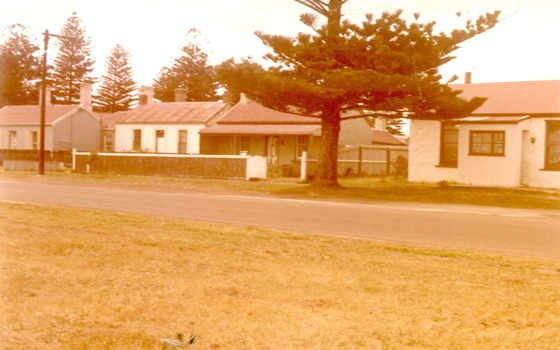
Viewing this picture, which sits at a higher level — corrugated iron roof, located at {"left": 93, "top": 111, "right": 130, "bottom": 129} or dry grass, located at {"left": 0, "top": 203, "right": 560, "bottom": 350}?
corrugated iron roof, located at {"left": 93, "top": 111, "right": 130, "bottom": 129}

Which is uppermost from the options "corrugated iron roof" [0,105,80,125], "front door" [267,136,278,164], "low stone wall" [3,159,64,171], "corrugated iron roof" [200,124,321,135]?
"corrugated iron roof" [0,105,80,125]

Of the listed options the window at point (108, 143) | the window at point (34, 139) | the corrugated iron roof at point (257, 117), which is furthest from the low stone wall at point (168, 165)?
the window at point (108, 143)

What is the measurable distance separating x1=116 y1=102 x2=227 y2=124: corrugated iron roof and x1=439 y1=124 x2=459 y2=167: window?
18160 millimetres

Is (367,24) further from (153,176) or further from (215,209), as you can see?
(153,176)

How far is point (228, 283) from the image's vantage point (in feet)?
23.7

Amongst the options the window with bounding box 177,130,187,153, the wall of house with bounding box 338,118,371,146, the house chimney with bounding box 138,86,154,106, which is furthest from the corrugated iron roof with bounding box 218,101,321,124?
the house chimney with bounding box 138,86,154,106

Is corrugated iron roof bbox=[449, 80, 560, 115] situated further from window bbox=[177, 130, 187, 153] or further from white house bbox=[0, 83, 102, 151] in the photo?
white house bbox=[0, 83, 102, 151]

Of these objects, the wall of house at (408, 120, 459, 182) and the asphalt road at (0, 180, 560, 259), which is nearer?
the asphalt road at (0, 180, 560, 259)

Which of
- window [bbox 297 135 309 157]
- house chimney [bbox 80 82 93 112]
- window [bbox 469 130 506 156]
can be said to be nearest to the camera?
window [bbox 469 130 506 156]

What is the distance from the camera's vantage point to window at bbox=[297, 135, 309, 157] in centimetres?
4050

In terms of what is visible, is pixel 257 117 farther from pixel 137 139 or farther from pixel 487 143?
pixel 487 143

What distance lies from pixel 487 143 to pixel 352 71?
8.92 meters

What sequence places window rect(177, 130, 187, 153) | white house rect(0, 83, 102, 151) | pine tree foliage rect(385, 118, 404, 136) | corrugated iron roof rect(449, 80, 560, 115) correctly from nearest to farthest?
corrugated iron roof rect(449, 80, 560, 115)
window rect(177, 130, 187, 153)
white house rect(0, 83, 102, 151)
pine tree foliage rect(385, 118, 404, 136)

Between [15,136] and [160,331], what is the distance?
47.2m
